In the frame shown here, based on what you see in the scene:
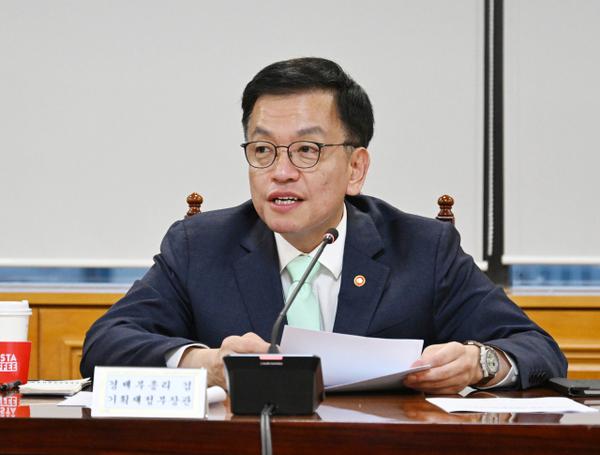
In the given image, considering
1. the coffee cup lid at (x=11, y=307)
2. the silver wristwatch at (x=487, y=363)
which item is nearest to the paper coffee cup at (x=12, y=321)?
the coffee cup lid at (x=11, y=307)

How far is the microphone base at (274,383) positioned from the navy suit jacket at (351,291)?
69 cm

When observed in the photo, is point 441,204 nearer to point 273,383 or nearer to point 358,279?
point 358,279

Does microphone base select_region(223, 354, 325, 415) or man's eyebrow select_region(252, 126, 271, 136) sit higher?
man's eyebrow select_region(252, 126, 271, 136)

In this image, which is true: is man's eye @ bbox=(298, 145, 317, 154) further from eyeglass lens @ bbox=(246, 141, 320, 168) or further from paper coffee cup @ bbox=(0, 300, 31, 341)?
paper coffee cup @ bbox=(0, 300, 31, 341)

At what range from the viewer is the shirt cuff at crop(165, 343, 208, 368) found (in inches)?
69.4

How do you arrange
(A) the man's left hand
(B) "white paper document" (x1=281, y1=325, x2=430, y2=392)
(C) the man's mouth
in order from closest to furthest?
(B) "white paper document" (x1=281, y1=325, x2=430, y2=392) < (A) the man's left hand < (C) the man's mouth

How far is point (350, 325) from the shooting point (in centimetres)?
204

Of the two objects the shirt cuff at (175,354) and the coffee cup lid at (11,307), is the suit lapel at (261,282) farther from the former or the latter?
the coffee cup lid at (11,307)

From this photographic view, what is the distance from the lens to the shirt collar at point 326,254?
215 centimetres

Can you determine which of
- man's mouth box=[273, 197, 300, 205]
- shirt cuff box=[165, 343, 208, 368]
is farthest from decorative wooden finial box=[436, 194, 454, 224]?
shirt cuff box=[165, 343, 208, 368]

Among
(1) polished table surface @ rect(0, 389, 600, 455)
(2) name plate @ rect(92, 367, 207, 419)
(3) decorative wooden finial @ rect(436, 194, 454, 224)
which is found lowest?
(1) polished table surface @ rect(0, 389, 600, 455)

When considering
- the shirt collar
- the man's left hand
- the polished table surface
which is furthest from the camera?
the shirt collar

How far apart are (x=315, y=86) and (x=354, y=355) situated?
79cm

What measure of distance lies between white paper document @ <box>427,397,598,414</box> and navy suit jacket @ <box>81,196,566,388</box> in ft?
1.35
